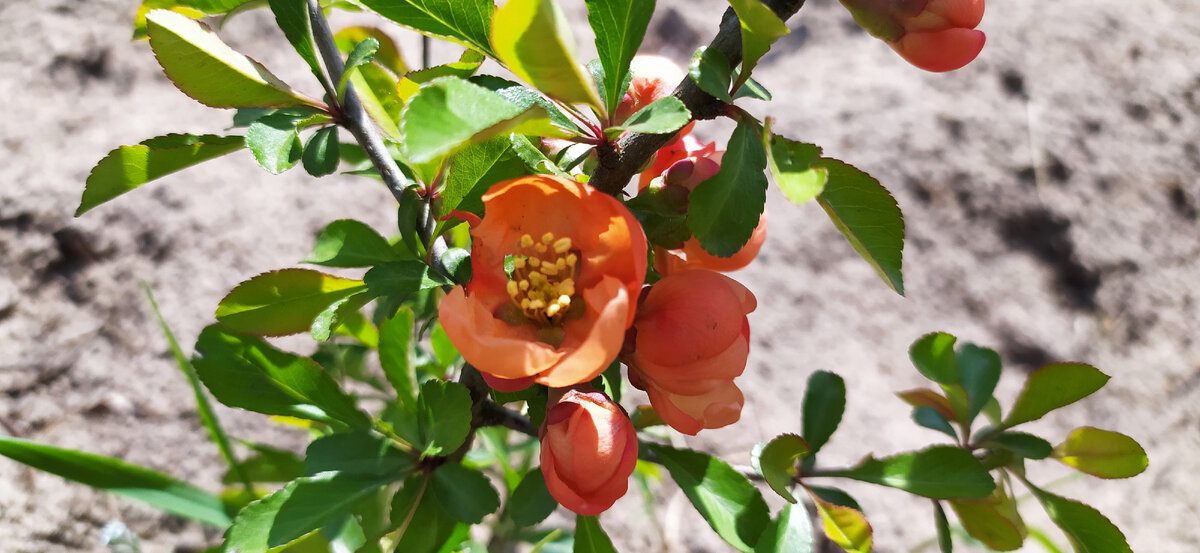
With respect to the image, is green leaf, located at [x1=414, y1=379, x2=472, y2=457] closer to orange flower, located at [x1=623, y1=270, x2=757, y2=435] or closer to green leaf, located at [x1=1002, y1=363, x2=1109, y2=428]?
orange flower, located at [x1=623, y1=270, x2=757, y2=435]

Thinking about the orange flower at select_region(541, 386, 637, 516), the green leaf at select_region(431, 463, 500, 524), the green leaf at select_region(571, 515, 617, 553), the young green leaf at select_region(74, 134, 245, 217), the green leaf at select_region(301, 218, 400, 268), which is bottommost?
the green leaf at select_region(571, 515, 617, 553)

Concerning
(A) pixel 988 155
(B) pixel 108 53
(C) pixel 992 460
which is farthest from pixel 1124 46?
(B) pixel 108 53

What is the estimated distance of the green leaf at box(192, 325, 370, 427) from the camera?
784 millimetres

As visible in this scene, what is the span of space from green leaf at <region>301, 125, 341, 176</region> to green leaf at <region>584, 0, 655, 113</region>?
26 cm

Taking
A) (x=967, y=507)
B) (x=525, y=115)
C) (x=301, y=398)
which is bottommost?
(x=967, y=507)

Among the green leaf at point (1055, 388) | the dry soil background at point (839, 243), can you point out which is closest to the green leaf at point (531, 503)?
the green leaf at point (1055, 388)

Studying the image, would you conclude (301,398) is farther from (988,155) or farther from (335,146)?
(988,155)

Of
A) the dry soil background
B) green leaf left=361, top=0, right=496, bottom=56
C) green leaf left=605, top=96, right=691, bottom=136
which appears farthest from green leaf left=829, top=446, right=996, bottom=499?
the dry soil background

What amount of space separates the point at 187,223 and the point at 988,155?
1883 mm

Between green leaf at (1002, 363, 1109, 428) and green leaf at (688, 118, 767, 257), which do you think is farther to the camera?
green leaf at (1002, 363, 1109, 428)

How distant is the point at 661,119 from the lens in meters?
0.52

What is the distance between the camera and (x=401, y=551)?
2.53 ft

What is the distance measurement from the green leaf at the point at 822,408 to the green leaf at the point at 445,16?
0.55 metres

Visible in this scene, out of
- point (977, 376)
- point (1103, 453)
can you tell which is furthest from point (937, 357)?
point (1103, 453)
